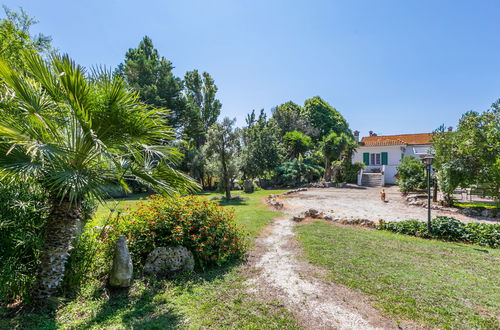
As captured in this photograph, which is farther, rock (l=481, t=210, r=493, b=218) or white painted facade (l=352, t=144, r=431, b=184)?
white painted facade (l=352, t=144, r=431, b=184)

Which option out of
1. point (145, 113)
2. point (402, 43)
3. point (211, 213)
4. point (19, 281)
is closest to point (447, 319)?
point (211, 213)

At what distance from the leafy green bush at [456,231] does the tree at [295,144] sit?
2045 cm

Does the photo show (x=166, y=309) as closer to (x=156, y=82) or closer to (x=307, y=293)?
(x=307, y=293)

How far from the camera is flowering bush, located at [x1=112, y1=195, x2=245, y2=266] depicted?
4.77 m

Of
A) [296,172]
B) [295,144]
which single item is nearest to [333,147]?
[296,172]

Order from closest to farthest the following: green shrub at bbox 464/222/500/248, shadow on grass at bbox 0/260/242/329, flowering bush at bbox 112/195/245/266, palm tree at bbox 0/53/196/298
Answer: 1. palm tree at bbox 0/53/196/298
2. shadow on grass at bbox 0/260/242/329
3. flowering bush at bbox 112/195/245/266
4. green shrub at bbox 464/222/500/248

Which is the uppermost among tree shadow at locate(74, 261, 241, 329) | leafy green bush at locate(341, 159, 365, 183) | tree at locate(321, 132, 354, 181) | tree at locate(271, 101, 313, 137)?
tree at locate(271, 101, 313, 137)

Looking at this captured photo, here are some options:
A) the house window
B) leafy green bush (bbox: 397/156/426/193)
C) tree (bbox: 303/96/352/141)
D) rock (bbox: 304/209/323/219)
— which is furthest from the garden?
tree (bbox: 303/96/352/141)

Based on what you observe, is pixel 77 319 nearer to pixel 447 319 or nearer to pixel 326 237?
pixel 447 319

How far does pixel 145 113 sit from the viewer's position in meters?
3.86

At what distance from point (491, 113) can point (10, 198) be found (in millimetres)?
16710

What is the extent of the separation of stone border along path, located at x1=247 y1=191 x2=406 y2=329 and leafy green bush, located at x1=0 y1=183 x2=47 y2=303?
3719mm

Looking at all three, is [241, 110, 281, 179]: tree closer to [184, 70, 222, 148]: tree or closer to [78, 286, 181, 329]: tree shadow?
[184, 70, 222, 148]: tree

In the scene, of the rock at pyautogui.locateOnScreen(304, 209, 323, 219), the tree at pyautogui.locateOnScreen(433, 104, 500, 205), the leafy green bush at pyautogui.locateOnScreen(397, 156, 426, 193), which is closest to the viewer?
the tree at pyautogui.locateOnScreen(433, 104, 500, 205)
